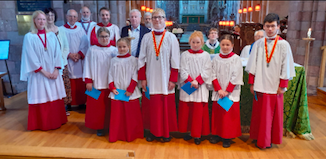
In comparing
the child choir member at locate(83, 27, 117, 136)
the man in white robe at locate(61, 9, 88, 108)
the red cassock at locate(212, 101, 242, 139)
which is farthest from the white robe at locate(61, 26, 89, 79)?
the red cassock at locate(212, 101, 242, 139)

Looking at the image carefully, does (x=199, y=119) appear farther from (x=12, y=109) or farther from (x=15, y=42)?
(x=15, y=42)

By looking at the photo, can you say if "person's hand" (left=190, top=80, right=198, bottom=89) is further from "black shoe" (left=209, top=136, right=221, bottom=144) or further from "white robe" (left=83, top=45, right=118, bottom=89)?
"white robe" (left=83, top=45, right=118, bottom=89)

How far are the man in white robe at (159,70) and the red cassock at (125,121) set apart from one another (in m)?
0.26

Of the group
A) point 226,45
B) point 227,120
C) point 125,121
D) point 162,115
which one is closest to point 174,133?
point 162,115

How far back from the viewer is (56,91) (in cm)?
411

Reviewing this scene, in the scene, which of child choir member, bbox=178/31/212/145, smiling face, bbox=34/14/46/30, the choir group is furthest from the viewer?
smiling face, bbox=34/14/46/30

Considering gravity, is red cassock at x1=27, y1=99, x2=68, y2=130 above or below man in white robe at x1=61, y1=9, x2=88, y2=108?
below

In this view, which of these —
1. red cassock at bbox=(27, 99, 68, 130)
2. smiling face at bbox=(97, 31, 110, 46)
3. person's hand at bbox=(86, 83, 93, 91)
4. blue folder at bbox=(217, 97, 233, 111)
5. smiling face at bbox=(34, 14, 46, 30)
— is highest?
smiling face at bbox=(34, 14, 46, 30)

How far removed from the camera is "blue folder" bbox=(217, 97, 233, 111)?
3.30 meters

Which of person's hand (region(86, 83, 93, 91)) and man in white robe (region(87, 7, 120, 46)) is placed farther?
man in white robe (region(87, 7, 120, 46))

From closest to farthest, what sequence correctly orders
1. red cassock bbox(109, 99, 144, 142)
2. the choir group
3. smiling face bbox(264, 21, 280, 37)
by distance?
smiling face bbox(264, 21, 280, 37), the choir group, red cassock bbox(109, 99, 144, 142)

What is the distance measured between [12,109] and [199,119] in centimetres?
416

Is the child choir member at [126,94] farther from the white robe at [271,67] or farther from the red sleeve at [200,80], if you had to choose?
the white robe at [271,67]

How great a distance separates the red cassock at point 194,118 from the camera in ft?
11.2
